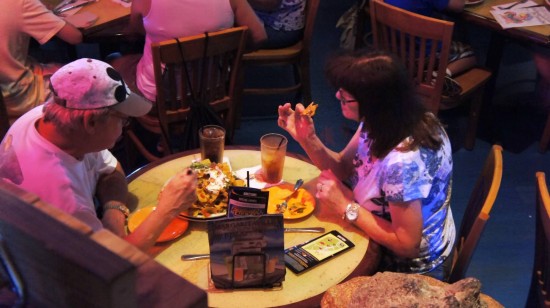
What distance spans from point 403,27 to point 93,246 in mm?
3074

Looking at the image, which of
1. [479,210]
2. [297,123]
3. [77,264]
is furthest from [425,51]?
[77,264]

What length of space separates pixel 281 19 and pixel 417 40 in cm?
84

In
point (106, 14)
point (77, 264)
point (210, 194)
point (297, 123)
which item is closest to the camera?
point (77, 264)

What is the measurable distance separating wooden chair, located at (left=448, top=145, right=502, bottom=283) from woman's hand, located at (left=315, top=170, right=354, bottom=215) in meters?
0.40

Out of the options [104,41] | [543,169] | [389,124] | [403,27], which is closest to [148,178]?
[389,124]

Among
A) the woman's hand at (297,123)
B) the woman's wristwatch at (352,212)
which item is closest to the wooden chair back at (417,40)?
the woman's hand at (297,123)

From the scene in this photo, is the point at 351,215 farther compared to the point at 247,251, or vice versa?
the point at 351,215

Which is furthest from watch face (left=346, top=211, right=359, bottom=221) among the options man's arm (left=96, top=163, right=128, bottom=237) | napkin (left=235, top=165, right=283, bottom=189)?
man's arm (left=96, top=163, right=128, bottom=237)

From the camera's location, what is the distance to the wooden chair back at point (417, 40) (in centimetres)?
312

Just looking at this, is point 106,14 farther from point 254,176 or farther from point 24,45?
point 254,176

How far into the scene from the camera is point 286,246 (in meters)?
1.84

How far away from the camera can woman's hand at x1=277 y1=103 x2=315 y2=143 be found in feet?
7.32

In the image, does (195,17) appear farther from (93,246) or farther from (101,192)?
(93,246)

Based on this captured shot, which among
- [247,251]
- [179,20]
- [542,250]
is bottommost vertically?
[542,250]
